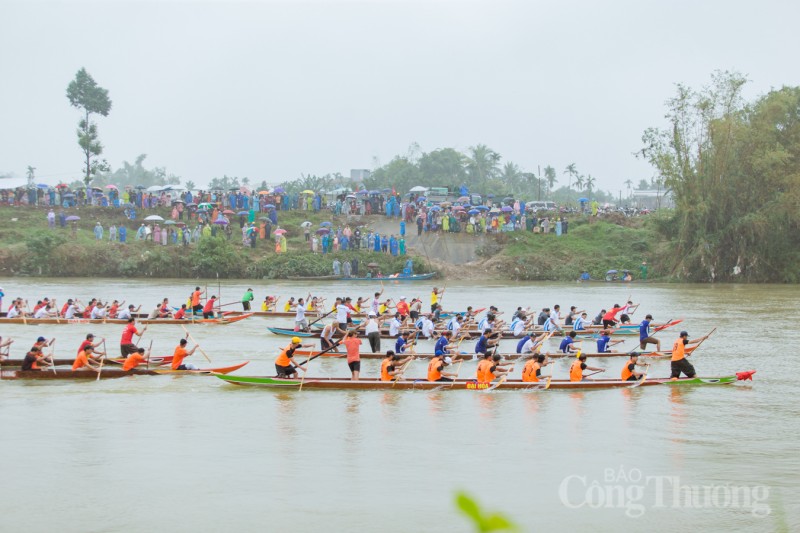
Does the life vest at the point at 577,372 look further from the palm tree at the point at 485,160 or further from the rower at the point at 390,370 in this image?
the palm tree at the point at 485,160

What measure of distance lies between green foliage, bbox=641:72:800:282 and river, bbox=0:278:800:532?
18523mm

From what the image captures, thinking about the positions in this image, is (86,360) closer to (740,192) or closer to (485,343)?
(485,343)

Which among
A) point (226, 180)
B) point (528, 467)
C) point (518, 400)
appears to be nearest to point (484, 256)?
point (518, 400)

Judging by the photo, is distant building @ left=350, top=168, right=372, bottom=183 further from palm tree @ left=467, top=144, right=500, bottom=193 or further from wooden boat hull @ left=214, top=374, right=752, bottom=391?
wooden boat hull @ left=214, top=374, right=752, bottom=391

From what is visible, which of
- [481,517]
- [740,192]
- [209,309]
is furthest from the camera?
[740,192]

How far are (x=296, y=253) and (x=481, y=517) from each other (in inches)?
1411

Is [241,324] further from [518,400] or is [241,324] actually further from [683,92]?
[683,92]

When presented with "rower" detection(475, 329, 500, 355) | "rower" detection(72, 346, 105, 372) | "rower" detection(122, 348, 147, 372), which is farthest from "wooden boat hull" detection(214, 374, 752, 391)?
"rower" detection(72, 346, 105, 372)

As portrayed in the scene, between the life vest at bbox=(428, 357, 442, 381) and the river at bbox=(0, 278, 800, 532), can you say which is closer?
the river at bbox=(0, 278, 800, 532)

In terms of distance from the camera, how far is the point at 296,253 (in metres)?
37.3

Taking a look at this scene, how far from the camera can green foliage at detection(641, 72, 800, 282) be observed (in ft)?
113

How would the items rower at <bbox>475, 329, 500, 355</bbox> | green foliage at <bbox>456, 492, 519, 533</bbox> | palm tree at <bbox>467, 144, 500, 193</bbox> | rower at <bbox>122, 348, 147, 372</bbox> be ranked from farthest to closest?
1. palm tree at <bbox>467, 144, 500, 193</bbox>
2. rower at <bbox>475, 329, 500, 355</bbox>
3. rower at <bbox>122, 348, 147, 372</bbox>
4. green foliage at <bbox>456, 492, 519, 533</bbox>

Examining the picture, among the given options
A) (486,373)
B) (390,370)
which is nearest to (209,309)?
(390,370)

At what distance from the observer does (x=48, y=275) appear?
118 ft
